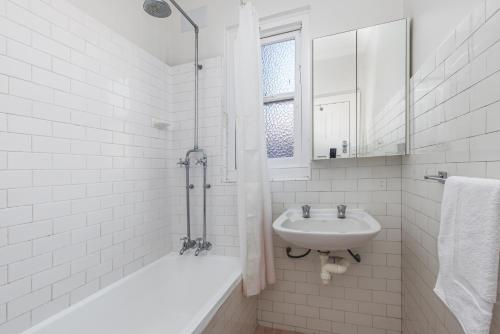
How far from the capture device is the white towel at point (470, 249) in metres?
0.60

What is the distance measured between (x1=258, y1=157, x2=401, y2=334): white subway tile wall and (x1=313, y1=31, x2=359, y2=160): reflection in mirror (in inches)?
5.4

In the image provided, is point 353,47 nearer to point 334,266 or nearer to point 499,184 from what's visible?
point 499,184

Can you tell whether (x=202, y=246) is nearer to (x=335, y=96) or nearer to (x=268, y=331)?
(x=268, y=331)

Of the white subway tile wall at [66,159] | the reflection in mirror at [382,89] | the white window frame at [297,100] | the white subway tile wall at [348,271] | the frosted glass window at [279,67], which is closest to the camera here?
the white subway tile wall at [66,159]

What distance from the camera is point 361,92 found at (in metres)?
1.56

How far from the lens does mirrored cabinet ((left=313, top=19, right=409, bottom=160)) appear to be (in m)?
1.44

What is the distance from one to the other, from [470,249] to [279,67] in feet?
5.41

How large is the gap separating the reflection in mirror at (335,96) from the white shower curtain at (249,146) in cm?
43

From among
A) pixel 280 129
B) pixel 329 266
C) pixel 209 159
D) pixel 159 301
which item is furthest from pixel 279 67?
pixel 159 301

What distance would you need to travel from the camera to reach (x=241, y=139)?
1500 millimetres

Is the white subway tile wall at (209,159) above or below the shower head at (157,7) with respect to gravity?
below

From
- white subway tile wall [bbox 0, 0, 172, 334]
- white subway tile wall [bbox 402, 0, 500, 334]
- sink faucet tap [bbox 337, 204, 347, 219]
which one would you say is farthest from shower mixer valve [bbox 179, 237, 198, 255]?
white subway tile wall [bbox 402, 0, 500, 334]

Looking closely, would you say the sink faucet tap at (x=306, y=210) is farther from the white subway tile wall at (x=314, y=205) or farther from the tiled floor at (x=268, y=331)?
the tiled floor at (x=268, y=331)

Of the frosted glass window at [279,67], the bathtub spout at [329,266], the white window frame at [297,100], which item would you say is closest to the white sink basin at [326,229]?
the bathtub spout at [329,266]
